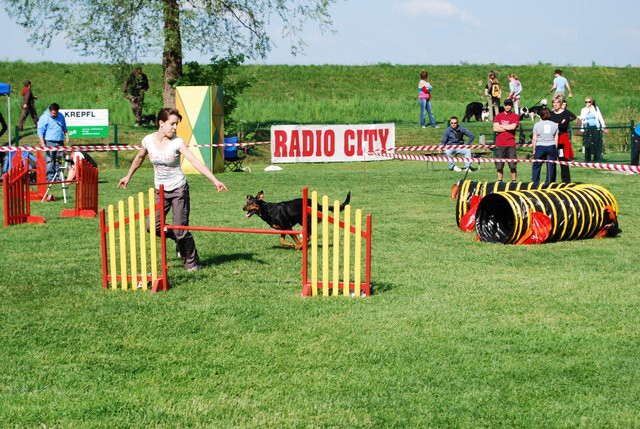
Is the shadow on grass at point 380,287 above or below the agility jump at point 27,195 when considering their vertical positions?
below

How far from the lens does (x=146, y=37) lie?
31.1 m

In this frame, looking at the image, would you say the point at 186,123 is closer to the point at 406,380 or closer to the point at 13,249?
the point at 13,249

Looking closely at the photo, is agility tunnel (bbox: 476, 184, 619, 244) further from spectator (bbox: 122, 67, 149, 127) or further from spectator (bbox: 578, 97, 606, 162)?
spectator (bbox: 122, 67, 149, 127)

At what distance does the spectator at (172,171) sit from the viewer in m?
10.6

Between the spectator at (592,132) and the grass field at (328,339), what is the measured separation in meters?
16.2

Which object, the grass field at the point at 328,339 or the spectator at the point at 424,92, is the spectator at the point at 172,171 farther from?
the spectator at the point at 424,92

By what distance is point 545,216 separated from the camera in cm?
1317

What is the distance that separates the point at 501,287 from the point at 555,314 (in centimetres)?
133

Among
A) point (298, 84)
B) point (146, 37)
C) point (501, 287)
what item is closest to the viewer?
point (501, 287)

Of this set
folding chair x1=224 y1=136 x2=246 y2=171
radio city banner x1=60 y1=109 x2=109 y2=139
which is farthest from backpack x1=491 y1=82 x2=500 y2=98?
radio city banner x1=60 y1=109 x2=109 y2=139

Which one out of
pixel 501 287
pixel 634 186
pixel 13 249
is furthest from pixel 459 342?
pixel 634 186

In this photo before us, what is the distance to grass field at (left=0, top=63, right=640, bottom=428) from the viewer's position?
242 inches

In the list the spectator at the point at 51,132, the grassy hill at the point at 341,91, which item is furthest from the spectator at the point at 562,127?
the grassy hill at the point at 341,91

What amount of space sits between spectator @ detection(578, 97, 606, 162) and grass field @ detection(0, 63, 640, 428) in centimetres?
1625
